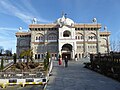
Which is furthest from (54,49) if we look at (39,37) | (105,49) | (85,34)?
(105,49)

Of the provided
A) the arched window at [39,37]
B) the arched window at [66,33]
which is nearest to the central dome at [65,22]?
the arched window at [66,33]

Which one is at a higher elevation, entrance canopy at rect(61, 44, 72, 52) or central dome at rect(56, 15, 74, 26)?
central dome at rect(56, 15, 74, 26)

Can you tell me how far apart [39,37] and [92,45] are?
19.7 m

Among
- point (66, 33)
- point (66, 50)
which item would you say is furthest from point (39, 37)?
point (66, 50)

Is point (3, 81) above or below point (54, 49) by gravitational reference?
below

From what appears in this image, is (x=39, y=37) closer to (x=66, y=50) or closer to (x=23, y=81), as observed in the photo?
(x=66, y=50)

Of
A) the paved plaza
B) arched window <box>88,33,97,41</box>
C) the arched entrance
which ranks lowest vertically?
the paved plaza

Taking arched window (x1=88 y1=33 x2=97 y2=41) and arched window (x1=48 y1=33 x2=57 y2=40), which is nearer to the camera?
arched window (x1=48 y1=33 x2=57 y2=40)

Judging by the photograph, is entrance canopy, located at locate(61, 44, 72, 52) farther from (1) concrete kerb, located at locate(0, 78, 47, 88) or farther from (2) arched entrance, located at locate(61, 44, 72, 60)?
(1) concrete kerb, located at locate(0, 78, 47, 88)

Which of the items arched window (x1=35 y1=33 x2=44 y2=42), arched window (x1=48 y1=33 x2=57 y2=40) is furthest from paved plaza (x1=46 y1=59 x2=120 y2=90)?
arched window (x1=35 y1=33 x2=44 y2=42)

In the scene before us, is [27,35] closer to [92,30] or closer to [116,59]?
[92,30]

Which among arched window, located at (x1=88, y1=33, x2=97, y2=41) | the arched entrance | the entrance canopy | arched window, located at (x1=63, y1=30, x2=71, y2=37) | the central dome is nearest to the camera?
the arched entrance

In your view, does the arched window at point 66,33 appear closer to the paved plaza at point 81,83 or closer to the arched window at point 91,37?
the arched window at point 91,37

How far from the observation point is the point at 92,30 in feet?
181
